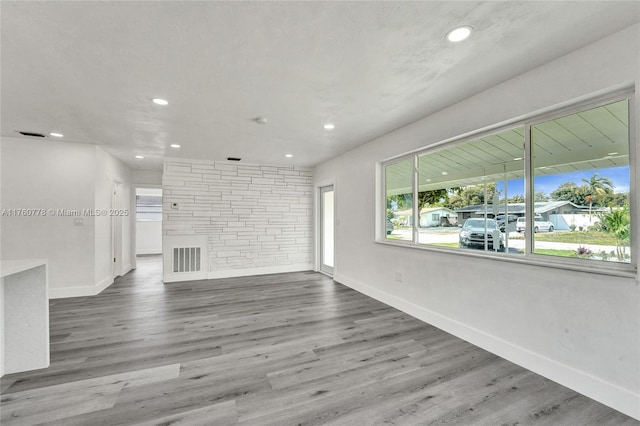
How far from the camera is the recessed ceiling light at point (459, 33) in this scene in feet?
5.76

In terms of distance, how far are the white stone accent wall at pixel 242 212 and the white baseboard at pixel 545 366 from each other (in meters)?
3.53

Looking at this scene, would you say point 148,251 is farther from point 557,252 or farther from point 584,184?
point 584,184

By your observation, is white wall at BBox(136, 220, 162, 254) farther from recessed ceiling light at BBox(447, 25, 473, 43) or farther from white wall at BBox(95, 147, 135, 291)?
recessed ceiling light at BBox(447, 25, 473, 43)

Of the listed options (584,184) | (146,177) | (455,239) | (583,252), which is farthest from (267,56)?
(146,177)

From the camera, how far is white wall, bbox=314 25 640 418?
72.1 inches

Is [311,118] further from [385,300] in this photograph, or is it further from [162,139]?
[385,300]

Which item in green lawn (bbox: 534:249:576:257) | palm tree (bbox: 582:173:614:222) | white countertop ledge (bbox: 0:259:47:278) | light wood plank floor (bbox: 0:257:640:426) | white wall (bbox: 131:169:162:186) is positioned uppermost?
white wall (bbox: 131:169:162:186)

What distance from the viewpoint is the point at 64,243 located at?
14.3ft

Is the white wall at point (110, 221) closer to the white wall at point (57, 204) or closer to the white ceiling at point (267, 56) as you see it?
the white wall at point (57, 204)

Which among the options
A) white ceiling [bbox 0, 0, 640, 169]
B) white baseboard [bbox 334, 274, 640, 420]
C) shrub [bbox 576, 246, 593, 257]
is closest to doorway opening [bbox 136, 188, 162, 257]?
white ceiling [bbox 0, 0, 640, 169]

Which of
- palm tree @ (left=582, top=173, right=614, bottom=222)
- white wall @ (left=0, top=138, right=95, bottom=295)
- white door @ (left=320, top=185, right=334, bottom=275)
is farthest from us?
white door @ (left=320, top=185, right=334, bottom=275)

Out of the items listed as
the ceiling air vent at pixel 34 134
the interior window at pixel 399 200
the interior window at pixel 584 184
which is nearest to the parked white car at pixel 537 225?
the interior window at pixel 584 184

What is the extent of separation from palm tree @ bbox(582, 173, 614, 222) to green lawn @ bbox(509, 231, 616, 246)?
0.73ft

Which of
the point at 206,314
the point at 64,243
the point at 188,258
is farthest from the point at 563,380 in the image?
the point at 64,243
